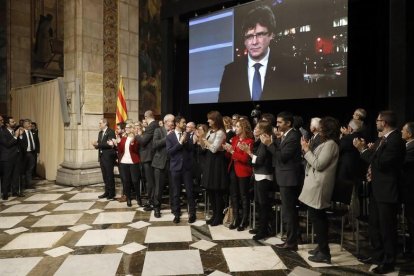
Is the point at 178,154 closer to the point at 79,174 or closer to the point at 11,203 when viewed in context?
the point at 11,203

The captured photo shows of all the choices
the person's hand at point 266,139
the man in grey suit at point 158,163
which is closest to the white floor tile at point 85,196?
the man in grey suit at point 158,163

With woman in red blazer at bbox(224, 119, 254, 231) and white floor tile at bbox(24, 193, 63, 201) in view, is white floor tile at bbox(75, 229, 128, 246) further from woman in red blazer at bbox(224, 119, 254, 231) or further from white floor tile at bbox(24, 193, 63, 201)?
white floor tile at bbox(24, 193, 63, 201)

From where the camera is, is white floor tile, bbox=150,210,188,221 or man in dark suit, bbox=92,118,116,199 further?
man in dark suit, bbox=92,118,116,199

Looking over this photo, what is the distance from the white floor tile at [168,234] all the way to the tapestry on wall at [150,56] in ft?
19.0

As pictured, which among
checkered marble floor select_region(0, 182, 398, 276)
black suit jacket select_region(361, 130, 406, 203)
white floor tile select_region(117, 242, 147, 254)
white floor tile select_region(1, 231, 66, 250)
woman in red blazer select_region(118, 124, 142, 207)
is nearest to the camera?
black suit jacket select_region(361, 130, 406, 203)

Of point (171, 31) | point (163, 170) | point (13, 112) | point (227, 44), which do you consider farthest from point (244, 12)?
point (13, 112)

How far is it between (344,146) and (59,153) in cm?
684

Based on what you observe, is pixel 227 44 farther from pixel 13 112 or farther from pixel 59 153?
pixel 13 112

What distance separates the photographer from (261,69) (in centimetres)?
743

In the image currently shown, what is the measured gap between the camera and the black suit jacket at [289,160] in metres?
3.57

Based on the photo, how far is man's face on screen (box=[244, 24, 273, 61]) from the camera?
730 centimetres

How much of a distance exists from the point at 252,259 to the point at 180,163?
1.75 m

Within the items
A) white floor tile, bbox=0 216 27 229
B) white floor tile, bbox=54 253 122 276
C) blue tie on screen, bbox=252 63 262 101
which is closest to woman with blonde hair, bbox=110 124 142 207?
white floor tile, bbox=0 216 27 229

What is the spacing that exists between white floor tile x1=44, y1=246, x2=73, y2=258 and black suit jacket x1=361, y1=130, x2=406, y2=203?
3.25 meters
